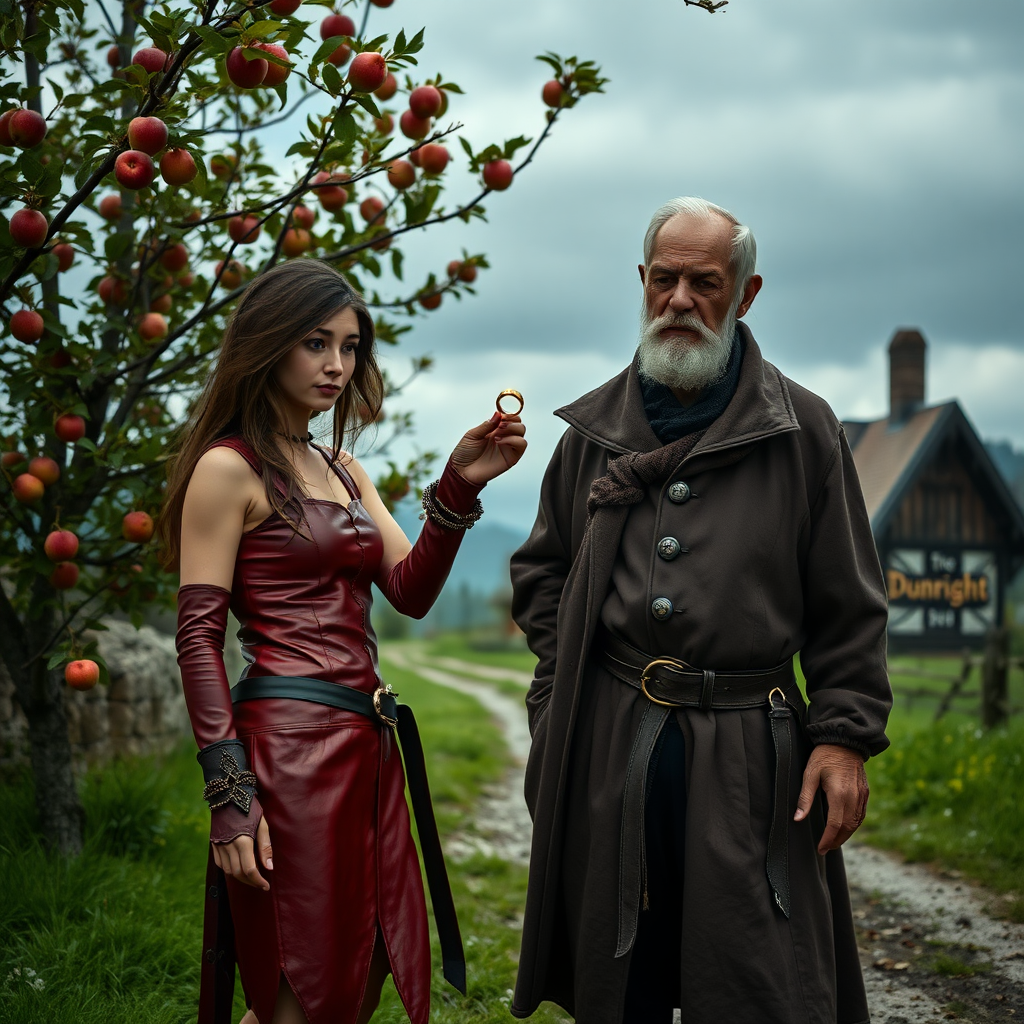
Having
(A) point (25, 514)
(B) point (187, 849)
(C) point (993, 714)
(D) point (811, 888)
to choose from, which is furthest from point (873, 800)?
(A) point (25, 514)

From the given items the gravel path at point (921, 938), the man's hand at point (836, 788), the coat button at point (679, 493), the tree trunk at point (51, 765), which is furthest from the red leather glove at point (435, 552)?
the gravel path at point (921, 938)

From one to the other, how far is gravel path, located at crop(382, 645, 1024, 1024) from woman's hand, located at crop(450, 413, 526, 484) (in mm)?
2584

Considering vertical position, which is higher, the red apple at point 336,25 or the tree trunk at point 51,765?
the red apple at point 336,25

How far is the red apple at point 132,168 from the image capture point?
2807mm

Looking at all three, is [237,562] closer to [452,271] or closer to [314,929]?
[314,929]

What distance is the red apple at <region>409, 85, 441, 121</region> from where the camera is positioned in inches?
143

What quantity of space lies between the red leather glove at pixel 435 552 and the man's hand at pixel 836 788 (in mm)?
1032

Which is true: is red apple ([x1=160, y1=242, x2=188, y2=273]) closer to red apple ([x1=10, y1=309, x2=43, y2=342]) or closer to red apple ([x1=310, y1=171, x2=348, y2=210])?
red apple ([x1=310, y1=171, x2=348, y2=210])

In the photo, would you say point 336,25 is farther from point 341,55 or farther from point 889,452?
point 889,452

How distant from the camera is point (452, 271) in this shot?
174 inches

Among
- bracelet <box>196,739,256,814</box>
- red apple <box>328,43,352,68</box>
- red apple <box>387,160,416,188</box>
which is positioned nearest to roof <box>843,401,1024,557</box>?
red apple <box>387,160,416,188</box>

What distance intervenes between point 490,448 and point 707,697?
83 centimetres

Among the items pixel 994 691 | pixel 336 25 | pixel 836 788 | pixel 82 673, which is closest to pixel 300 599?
pixel 82 673

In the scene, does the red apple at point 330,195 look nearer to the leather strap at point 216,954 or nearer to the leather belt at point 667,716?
the leather belt at point 667,716
